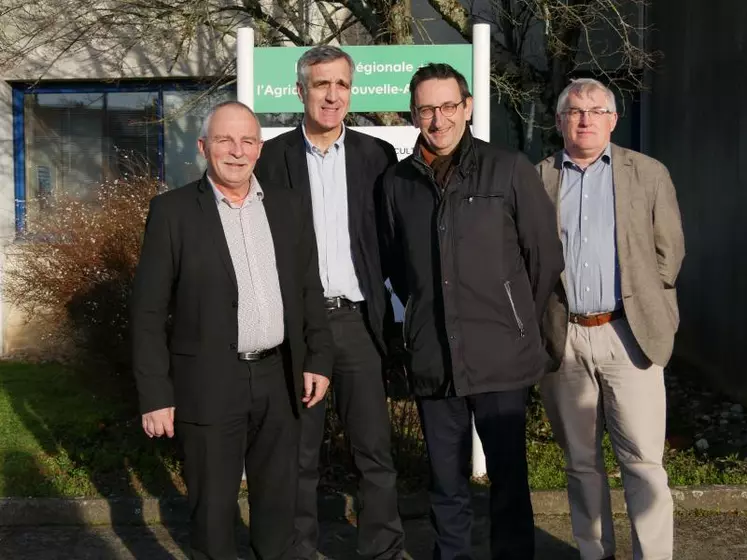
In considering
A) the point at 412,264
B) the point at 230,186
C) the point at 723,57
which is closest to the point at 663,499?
the point at 412,264

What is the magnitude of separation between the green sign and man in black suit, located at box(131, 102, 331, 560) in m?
1.62

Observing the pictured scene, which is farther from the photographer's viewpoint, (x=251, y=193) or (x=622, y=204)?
(x=622, y=204)

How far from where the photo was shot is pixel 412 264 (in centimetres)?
381

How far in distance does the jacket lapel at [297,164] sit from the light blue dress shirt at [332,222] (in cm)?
3

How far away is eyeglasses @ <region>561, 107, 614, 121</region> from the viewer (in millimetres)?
3799

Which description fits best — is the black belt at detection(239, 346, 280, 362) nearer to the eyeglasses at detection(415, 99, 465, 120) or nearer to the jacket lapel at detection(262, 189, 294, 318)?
the jacket lapel at detection(262, 189, 294, 318)

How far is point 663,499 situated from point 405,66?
8.64 feet

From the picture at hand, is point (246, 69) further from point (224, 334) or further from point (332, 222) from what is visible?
point (224, 334)

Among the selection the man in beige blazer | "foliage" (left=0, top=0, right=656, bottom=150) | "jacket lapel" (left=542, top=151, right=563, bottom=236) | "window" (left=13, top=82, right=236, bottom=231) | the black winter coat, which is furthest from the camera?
"window" (left=13, top=82, right=236, bottom=231)

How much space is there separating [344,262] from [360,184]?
1.15 ft

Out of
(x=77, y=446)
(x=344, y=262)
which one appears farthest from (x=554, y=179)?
(x=77, y=446)

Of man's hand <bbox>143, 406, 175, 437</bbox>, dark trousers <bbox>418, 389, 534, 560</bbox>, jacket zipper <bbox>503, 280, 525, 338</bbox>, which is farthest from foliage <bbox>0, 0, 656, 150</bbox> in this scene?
man's hand <bbox>143, 406, 175, 437</bbox>

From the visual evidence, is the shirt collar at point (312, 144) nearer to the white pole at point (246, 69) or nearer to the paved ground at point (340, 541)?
the white pole at point (246, 69)

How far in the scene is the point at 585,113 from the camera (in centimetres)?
380
